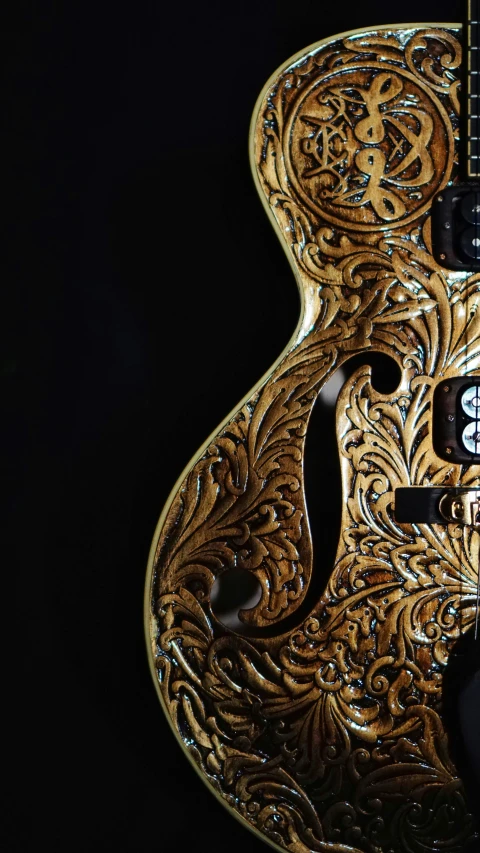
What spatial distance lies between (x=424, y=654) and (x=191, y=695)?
273mm

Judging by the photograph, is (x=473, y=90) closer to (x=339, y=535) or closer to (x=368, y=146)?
(x=368, y=146)

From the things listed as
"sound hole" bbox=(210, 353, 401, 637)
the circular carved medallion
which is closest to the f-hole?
"sound hole" bbox=(210, 353, 401, 637)

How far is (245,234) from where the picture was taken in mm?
1150

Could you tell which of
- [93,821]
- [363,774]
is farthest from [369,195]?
[93,821]

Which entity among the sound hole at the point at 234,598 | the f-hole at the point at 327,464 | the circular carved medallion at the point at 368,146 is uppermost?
the circular carved medallion at the point at 368,146

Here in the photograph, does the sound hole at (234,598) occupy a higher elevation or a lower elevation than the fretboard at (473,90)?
A: lower

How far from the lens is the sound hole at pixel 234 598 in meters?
0.95

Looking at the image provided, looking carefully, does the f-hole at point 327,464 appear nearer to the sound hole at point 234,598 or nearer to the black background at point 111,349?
the sound hole at point 234,598

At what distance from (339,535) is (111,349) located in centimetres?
43

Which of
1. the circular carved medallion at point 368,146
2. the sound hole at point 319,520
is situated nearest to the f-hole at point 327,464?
the sound hole at point 319,520

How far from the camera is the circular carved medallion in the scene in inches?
37.7

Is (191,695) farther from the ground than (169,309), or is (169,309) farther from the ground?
(169,309)

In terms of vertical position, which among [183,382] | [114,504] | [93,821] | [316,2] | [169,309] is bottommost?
[93,821]

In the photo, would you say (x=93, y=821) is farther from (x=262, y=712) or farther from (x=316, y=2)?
(x=316, y=2)
